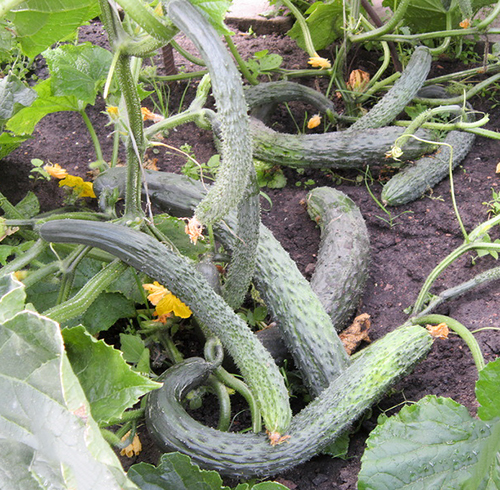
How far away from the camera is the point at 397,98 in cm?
302

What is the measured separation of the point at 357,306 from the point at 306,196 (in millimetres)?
675

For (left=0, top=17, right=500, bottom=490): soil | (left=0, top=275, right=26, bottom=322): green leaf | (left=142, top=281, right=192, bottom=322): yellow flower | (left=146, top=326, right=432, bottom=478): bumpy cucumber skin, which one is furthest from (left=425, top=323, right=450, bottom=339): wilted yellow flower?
(left=0, top=275, right=26, bottom=322): green leaf

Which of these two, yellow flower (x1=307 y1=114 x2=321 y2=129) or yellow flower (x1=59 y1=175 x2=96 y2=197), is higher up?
yellow flower (x1=59 y1=175 x2=96 y2=197)

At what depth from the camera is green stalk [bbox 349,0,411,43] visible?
285 cm

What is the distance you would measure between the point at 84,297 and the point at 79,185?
3.04 feet

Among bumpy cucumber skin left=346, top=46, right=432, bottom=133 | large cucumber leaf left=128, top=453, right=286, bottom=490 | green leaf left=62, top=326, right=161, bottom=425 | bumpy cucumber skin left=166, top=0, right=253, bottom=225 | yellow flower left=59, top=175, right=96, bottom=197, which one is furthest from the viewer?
bumpy cucumber skin left=346, top=46, right=432, bottom=133

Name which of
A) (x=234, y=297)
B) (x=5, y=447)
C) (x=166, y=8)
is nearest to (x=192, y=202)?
(x=234, y=297)

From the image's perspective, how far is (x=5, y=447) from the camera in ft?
3.56

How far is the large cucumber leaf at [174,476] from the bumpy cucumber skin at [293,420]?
0.36 m

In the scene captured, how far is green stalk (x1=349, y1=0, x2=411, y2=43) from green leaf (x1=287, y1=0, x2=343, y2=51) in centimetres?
12

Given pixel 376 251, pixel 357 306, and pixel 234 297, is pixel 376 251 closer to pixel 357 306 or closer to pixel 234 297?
pixel 357 306

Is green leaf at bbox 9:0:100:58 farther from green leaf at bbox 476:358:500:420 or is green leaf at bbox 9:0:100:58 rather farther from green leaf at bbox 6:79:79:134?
green leaf at bbox 476:358:500:420

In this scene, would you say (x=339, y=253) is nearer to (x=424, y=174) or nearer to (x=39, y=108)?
(x=424, y=174)

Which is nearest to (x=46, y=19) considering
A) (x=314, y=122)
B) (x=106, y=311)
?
(x=106, y=311)
